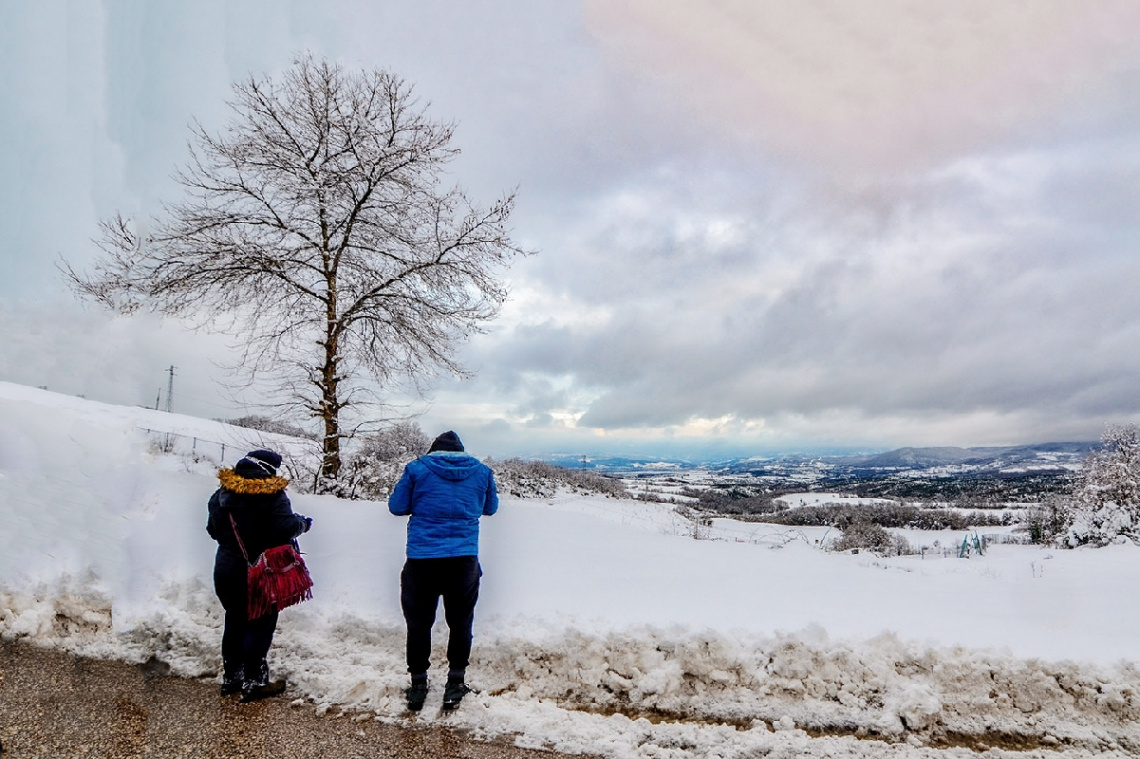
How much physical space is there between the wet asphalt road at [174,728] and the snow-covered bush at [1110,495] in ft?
67.3

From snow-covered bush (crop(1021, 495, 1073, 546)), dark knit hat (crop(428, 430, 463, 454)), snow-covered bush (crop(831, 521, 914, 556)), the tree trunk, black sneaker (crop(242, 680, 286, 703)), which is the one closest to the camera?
black sneaker (crop(242, 680, 286, 703))

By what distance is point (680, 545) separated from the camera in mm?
7785

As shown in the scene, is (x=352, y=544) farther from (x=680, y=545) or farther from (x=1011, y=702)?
(x=1011, y=702)

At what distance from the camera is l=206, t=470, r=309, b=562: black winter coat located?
443cm

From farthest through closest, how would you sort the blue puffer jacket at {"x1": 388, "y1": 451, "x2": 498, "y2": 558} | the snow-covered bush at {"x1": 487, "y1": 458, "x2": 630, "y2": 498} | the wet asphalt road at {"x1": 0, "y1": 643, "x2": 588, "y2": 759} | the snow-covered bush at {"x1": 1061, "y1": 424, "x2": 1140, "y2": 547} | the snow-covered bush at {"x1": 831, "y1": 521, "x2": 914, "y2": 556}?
1. the snow-covered bush at {"x1": 487, "y1": 458, "x2": 630, "y2": 498}
2. the snow-covered bush at {"x1": 1061, "y1": 424, "x2": 1140, "y2": 547}
3. the snow-covered bush at {"x1": 831, "y1": 521, "x2": 914, "y2": 556}
4. the blue puffer jacket at {"x1": 388, "y1": 451, "x2": 498, "y2": 558}
5. the wet asphalt road at {"x1": 0, "y1": 643, "x2": 588, "y2": 759}

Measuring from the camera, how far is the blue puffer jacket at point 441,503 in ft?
14.4

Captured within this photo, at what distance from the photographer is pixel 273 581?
4469 millimetres

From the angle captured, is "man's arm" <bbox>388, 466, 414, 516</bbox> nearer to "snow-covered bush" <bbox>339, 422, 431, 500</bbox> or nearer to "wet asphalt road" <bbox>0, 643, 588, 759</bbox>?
"wet asphalt road" <bbox>0, 643, 588, 759</bbox>

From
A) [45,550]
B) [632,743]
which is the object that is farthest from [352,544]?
[632,743]

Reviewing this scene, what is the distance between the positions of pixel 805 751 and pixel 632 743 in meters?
1.18

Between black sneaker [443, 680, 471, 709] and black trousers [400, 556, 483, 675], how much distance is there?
12 cm

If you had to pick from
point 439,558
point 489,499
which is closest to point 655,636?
point 489,499

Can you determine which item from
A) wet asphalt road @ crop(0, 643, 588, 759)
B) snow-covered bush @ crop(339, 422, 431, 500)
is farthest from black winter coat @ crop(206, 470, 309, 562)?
snow-covered bush @ crop(339, 422, 431, 500)

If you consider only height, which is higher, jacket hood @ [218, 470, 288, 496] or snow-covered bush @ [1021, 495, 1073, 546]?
jacket hood @ [218, 470, 288, 496]
